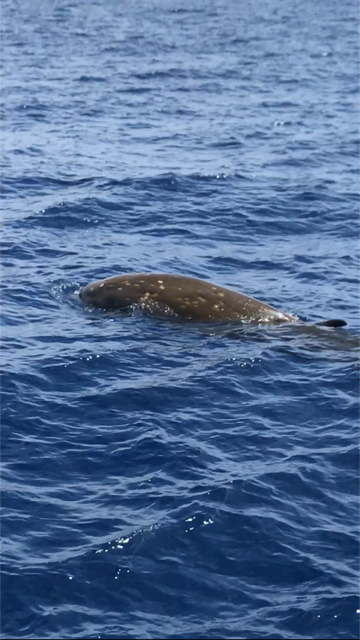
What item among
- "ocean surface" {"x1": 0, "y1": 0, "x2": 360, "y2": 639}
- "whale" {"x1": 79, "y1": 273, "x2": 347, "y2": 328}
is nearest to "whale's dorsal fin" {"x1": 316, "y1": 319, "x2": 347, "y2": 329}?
"whale" {"x1": 79, "y1": 273, "x2": 347, "y2": 328}

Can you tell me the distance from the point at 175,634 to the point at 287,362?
7394 mm

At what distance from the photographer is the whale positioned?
63.9 feet

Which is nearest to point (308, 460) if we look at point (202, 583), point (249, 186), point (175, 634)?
point (202, 583)

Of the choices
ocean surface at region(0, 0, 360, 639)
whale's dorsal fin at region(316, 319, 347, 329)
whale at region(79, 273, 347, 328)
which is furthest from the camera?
whale at region(79, 273, 347, 328)

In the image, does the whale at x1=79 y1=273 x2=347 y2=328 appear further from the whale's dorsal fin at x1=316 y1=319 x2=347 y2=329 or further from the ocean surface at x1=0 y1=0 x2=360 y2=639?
the ocean surface at x1=0 y1=0 x2=360 y2=639

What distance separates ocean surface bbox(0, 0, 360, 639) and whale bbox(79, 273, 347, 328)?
1.18 ft

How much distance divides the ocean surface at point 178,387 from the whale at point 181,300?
14.2 inches

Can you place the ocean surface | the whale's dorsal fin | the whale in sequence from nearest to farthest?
the ocean surface → the whale's dorsal fin → the whale

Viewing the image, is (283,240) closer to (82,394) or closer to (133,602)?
(82,394)

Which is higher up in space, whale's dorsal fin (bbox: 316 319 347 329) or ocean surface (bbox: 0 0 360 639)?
whale's dorsal fin (bbox: 316 319 347 329)

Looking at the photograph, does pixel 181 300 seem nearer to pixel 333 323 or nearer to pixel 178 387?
pixel 333 323

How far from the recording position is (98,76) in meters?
45.7


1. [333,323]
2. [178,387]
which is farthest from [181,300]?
[178,387]

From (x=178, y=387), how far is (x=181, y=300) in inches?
134
